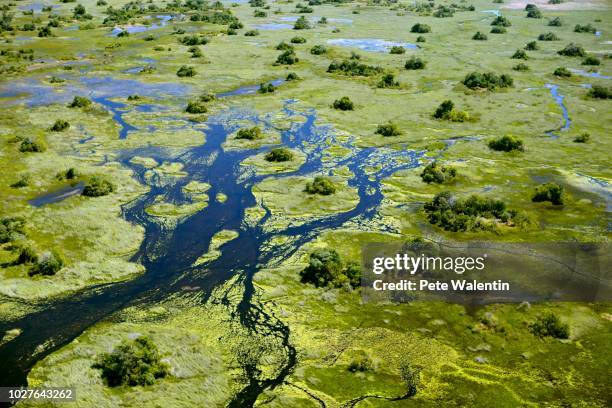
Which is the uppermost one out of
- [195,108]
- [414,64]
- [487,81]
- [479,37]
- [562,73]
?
[479,37]

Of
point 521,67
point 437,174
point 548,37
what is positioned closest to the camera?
point 437,174

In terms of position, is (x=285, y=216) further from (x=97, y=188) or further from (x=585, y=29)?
(x=585, y=29)

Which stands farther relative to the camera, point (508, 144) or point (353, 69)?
point (353, 69)

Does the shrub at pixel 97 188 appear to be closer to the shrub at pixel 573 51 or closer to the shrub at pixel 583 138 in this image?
the shrub at pixel 583 138

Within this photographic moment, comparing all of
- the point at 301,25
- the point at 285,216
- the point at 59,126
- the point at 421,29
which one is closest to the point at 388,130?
the point at 285,216

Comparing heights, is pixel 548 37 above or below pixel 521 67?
above

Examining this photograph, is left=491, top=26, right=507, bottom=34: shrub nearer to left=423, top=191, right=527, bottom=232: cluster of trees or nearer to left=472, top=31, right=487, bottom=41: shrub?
left=472, top=31, right=487, bottom=41: shrub

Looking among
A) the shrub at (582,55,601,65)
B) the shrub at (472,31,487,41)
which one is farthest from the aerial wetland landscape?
the shrub at (472,31,487,41)
